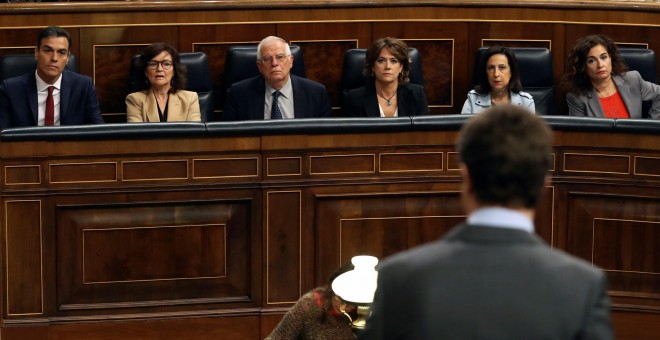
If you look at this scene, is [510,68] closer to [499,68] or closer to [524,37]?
[499,68]

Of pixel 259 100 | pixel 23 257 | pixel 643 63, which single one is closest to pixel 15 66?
pixel 259 100

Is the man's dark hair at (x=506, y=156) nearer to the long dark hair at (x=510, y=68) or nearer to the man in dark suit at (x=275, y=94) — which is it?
the man in dark suit at (x=275, y=94)

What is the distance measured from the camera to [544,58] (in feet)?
17.3

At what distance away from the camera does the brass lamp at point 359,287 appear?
2180 millimetres

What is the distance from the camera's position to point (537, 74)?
5.25 m

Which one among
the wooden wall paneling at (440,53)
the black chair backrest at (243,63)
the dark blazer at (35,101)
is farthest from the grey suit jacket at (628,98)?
the dark blazer at (35,101)

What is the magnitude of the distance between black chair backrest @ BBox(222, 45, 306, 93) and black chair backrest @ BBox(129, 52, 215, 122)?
9 cm

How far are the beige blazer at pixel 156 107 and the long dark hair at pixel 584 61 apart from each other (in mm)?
1547

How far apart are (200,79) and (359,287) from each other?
3.00 metres

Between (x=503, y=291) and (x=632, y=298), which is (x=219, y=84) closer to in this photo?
(x=632, y=298)

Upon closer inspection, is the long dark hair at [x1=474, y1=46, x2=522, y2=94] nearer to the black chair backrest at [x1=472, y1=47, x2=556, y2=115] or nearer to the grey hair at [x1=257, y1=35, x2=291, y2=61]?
the black chair backrest at [x1=472, y1=47, x2=556, y2=115]

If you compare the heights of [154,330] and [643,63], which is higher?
[643,63]

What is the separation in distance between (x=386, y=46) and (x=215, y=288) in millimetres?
1387

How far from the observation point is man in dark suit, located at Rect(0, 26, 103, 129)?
4648mm
